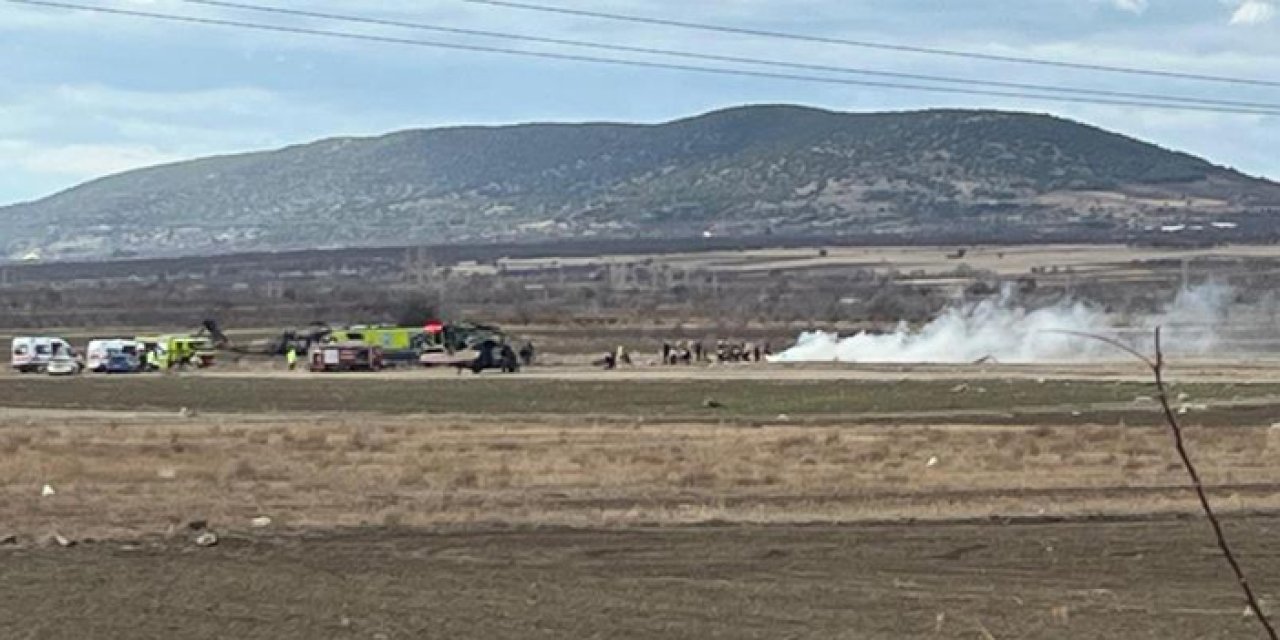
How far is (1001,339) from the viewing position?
399 feet

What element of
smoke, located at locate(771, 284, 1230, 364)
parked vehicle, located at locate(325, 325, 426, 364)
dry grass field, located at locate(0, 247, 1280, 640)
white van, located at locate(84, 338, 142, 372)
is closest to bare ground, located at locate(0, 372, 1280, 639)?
dry grass field, located at locate(0, 247, 1280, 640)

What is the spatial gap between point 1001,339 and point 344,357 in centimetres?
3461

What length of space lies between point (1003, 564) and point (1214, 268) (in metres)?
157

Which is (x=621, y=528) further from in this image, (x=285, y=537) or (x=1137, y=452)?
(x=1137, y=452)

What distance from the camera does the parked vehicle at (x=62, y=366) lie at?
110062mm

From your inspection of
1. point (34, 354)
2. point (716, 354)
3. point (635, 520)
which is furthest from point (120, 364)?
point (635, 520)

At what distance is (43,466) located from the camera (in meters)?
44.2

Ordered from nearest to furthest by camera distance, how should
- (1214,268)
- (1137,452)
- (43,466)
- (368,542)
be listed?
(368,542)
(43,466)
(1137,452)
(1214,268)

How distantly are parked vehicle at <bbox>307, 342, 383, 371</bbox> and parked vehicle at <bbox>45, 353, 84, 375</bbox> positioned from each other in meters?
11.2

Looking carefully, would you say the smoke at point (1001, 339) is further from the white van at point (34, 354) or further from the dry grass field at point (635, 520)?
the dry grass field at point (635, 520)

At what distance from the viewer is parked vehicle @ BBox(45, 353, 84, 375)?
361 feet

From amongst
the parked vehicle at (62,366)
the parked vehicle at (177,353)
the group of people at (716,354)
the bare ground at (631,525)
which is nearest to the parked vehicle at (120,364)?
the parked vehicle at (62,366)

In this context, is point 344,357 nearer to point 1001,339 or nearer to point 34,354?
point 34,354

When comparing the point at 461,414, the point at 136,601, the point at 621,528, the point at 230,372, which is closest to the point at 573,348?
the point at 230,372
